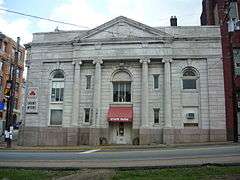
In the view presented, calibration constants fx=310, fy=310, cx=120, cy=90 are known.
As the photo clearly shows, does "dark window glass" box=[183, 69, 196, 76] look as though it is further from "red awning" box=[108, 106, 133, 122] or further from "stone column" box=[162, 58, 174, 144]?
"red awning" box=[108, 106, 133, 122]

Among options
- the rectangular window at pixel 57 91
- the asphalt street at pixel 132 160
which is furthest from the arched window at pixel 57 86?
the asphalt street at pixel 132 160

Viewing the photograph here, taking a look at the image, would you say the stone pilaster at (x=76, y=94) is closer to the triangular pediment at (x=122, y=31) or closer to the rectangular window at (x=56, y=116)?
the rectangular window at (x=56, y=116)

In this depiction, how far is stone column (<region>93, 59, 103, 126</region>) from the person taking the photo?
102 feet

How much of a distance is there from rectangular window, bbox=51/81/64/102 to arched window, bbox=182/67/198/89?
12.8 m

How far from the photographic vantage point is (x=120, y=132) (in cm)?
3177

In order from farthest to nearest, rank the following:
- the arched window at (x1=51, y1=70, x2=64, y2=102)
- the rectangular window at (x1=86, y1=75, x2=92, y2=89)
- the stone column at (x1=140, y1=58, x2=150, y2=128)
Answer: the arched window at (x1=51, y1=70, x2=64, y2=102) < the rectangular window at (x1=86, y1=75, x2=92, y2=89) < the stone column at (x1=140, y1=58, x2=150, y2=128)

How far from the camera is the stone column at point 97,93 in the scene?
3116 cm

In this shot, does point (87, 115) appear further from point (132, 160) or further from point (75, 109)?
point (132, 160)

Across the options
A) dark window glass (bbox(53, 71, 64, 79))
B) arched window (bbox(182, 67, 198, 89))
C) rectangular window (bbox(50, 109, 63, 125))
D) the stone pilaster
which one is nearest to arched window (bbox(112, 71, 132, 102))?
the stone pilaster

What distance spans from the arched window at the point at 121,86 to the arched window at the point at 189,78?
560 cm

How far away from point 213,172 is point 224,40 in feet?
76.1

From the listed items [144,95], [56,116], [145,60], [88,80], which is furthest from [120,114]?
[56,116]

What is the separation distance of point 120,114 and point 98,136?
10.1 feet

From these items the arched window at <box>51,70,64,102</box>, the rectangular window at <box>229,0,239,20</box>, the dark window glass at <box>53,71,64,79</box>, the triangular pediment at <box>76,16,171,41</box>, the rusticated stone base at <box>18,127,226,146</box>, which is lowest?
the rusticated stone base at <box>18,127,226,146</box>
